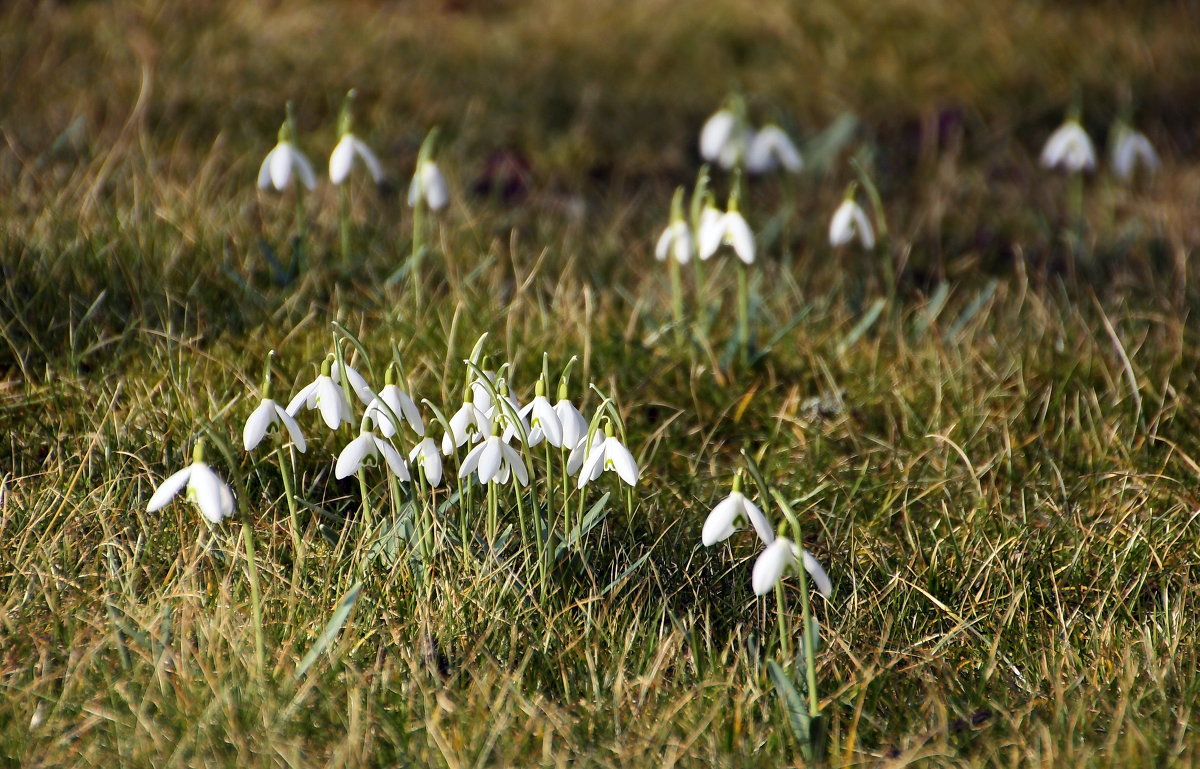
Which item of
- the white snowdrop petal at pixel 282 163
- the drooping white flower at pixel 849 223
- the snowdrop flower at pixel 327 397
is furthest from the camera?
the drooping white flower at pixel 849 223

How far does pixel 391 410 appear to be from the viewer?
6.07ft

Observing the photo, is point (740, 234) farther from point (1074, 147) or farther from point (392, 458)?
point (1074, 147)

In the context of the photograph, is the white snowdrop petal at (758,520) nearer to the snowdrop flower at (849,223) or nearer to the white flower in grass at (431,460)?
the white flower in grass at (431,460)

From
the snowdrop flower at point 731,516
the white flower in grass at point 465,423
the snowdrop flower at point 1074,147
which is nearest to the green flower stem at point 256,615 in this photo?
the white flower in grass at point 465,423

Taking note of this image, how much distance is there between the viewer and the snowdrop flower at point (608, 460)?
5.94ft

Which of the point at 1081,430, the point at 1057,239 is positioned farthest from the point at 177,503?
the point at 1057,239

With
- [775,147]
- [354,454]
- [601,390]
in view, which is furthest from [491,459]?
[775,147]

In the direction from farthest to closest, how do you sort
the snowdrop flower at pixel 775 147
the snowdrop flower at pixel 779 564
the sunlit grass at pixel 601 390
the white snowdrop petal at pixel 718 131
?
the white snowdrop petal at pixel 718 131
the snowdrop flower at pixel 775 147
the sunlit grass at pixel 601 390
the snowdrop flower at pixel 779 564

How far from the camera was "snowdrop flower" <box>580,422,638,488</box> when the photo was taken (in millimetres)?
1810

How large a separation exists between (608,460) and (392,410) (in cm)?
36

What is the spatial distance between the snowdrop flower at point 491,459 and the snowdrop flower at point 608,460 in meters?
0.10

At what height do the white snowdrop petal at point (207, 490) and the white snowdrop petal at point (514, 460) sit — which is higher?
the white snowdrop petal at point (207, 490)

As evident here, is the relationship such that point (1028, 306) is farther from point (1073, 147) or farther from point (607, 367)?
point (607, 367)

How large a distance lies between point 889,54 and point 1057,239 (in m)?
1.61
